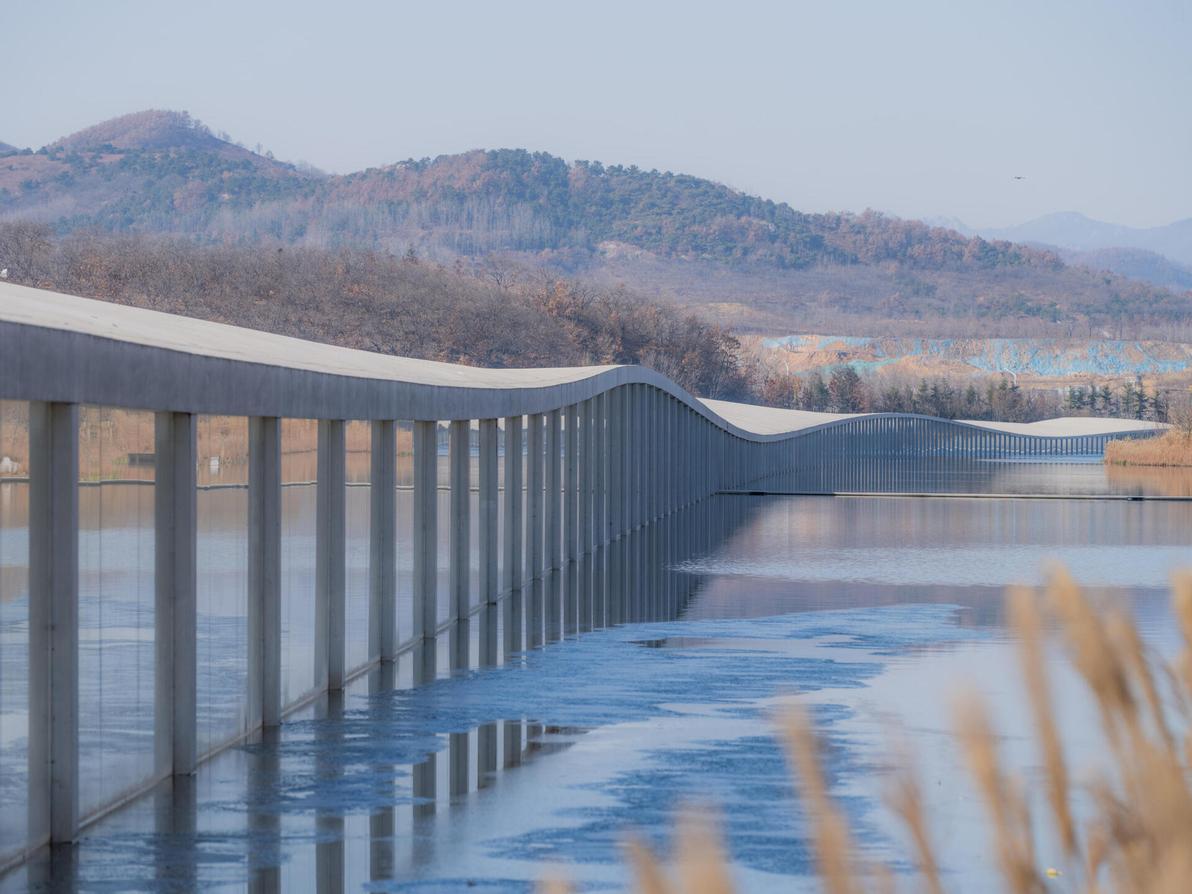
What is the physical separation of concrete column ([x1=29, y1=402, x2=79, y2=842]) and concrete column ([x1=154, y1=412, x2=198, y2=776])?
1081 millimetres

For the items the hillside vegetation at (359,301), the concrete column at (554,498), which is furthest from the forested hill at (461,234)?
the concrete column at (554,498)

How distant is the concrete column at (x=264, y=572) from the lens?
9.11m

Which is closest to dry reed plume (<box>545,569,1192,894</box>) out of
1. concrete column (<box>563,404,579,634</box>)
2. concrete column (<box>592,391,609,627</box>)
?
concrete column (<box>563,404,579,634</box>)

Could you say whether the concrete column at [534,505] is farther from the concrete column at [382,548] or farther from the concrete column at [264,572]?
the concrete column at [264,572]

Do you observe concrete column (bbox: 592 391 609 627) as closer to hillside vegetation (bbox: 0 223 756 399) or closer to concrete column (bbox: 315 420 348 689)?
concrete column (bbox: 315 420 348 689)

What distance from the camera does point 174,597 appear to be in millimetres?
7785

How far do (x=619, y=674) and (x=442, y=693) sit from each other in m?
1.42

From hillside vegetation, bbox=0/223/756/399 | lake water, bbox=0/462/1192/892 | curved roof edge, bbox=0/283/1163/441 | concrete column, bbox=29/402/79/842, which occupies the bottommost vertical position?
lake water, bbox=0/462/1192/892

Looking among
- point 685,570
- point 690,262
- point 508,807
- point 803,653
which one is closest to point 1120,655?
point 508,807

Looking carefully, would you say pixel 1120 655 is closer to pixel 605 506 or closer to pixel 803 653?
pixel 803 653

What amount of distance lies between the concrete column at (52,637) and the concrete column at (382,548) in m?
4.92

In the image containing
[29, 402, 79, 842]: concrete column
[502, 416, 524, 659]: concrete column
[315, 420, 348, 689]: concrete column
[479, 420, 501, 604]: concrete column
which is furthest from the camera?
[502, 416, 524, 659]: concrete column

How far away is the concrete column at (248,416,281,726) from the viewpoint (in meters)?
9.11

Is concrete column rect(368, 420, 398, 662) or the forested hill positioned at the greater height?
the forested hill
